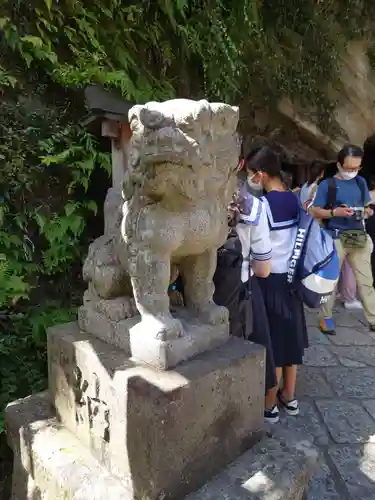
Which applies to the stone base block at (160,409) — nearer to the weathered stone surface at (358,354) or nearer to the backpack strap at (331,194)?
the weathered stone surface at (358,354)

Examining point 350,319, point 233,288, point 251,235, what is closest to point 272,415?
point 233,288

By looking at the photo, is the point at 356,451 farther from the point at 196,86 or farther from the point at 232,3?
the point at 232,3

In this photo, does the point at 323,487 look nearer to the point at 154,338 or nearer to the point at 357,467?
the point at 357,467

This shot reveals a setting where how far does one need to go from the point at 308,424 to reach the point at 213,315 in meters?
1.68

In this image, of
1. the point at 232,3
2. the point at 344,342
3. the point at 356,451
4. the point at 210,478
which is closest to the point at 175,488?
the point at 210,478

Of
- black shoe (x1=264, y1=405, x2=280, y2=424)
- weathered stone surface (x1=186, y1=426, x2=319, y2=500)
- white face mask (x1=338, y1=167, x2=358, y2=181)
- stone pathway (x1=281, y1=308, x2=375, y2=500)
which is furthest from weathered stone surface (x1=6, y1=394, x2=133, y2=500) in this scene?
white face mask (x1=338, y1=167, x2=358, y2=181)

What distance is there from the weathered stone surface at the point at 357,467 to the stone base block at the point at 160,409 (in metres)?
0.95

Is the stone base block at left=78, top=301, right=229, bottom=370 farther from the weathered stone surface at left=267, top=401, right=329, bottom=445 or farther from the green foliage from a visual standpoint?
the green foliage

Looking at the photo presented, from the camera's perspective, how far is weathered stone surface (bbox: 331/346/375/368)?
4.18 m

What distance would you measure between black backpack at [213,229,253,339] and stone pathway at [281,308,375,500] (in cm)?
69

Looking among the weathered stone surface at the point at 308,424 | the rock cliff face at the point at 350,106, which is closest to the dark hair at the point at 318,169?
the rock cliff face at the point at 350,106

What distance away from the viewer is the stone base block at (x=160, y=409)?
1579 mm

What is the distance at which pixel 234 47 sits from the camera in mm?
4910

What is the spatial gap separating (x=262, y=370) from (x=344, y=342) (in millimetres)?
3106
